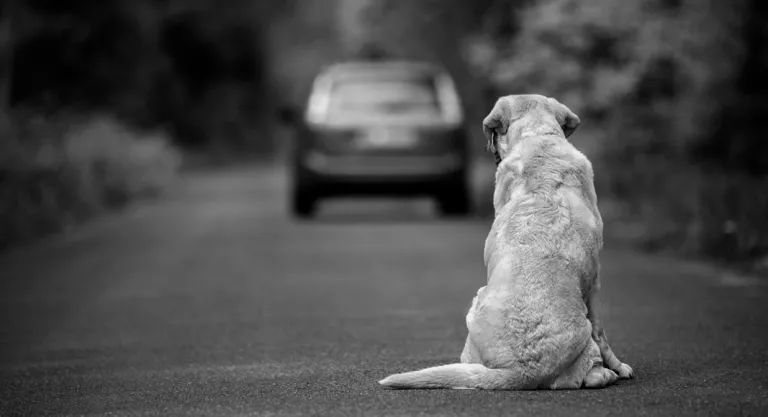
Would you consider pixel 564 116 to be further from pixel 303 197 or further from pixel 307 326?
pixel 303 197

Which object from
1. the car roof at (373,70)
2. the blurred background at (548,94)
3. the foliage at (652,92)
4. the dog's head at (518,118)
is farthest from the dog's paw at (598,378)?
the car roof at (373,70)

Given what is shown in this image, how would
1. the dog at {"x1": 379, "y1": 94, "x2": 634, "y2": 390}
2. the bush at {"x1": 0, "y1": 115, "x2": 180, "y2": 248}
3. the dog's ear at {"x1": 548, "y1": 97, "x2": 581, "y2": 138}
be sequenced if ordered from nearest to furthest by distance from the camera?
the dog at {"x1": 379, "y1": 94, "x2": 634, "y2": 390} < the dog's ear at {"x1": 548, "y1": 97, "x2": 581, "y2": 138} < the bush at {"x1": 0, "y1": 115, "x2": 180, "y2": 248}

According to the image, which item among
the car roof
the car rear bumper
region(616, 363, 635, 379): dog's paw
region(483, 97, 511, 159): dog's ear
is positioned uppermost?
region(483, 97, 511, 159): dog's ear

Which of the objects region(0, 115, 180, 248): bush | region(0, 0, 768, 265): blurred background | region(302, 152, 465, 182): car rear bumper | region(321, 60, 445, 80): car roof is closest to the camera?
region(0, 0, 768, 265): blurred background

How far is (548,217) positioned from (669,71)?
15.9m

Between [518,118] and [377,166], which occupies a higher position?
[518,118]

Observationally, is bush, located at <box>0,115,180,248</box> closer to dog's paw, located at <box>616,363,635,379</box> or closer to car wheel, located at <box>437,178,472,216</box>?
car wheel, located at <box>437,178,472,216</box>

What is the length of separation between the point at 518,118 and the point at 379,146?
35.9ft

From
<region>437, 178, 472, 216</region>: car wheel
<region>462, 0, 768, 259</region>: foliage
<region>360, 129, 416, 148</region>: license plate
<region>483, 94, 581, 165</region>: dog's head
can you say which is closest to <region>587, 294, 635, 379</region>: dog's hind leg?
<region>483, 94, 581, 165</region>: dog's head

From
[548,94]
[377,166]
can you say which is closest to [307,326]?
[377,166]

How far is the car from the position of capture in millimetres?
17406

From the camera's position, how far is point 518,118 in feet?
21.4

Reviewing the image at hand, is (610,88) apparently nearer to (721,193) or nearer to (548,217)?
(721,193)

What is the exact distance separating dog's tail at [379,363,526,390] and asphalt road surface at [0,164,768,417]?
0.18ft
